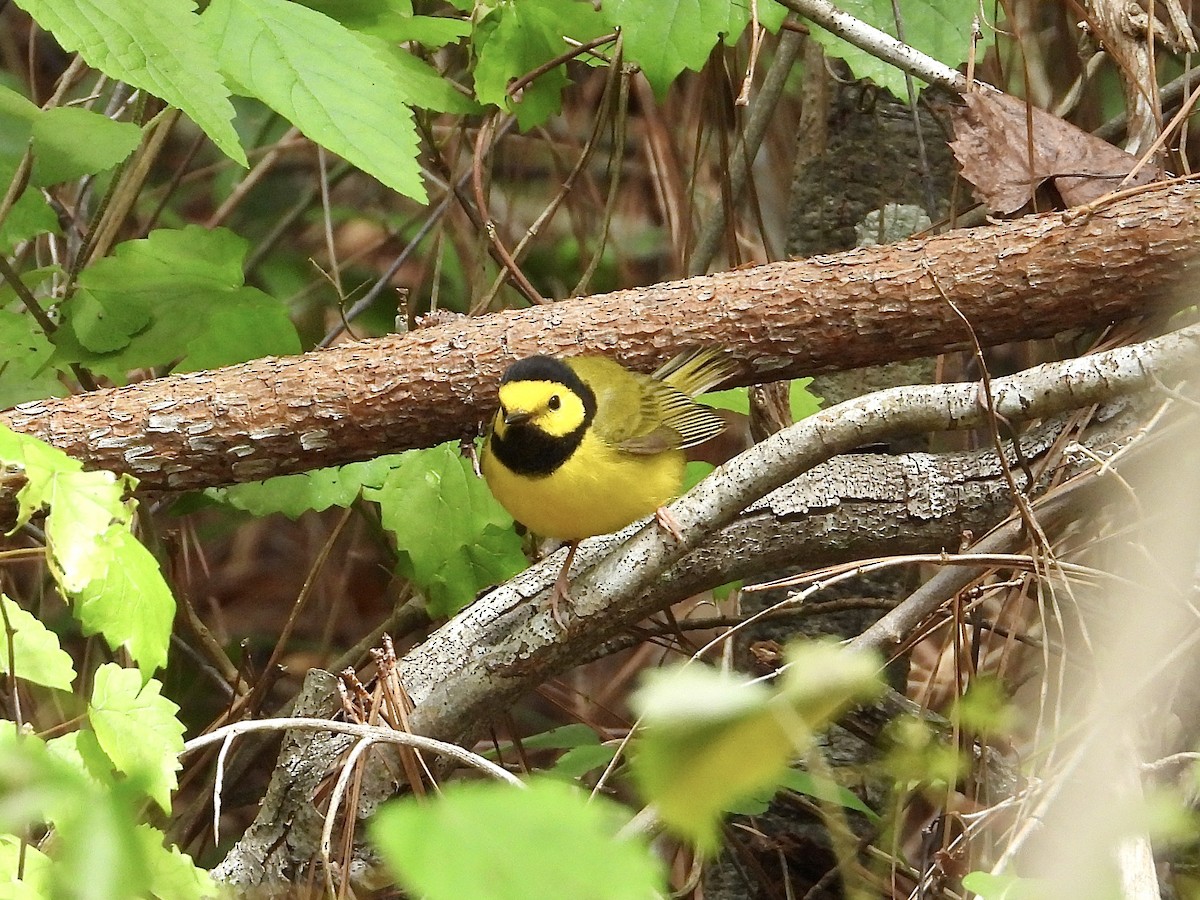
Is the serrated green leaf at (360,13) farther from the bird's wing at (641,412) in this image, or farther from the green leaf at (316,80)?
the bird's wing at (641,412)

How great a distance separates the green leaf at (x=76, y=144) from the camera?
2564 mm

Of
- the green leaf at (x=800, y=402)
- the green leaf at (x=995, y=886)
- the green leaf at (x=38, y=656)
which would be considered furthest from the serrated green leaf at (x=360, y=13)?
the green leaf at (x=995, y=886)

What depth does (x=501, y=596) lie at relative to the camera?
2463 millimetres

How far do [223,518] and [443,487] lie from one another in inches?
84.0

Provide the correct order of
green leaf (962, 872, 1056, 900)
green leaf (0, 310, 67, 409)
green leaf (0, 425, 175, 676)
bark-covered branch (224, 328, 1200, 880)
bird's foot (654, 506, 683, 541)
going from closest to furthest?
1. green leaf (0, 425, 175, 676)
2. green leaf (962, 872, 1056, 900)
3. bird's foot (654, 506, 683, 541)
4. bark-covered branch (224, 328, 1200, 880)
5. green leaf (0, 310, 67, 409)

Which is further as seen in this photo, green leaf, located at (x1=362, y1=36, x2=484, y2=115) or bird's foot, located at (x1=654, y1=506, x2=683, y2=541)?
green leaf, located at (x1=362, y1=36, x2=484, y2=115)

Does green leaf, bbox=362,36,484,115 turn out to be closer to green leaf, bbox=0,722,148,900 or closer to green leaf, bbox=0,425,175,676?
green leaf, bbox=0,425,175,676

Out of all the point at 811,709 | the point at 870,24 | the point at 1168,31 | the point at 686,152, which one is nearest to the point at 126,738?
the point at 811,709

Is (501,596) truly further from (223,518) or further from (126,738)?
(223,518)

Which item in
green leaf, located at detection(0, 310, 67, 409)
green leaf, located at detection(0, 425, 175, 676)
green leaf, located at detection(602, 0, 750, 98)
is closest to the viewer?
green leaf, located at detection(0, 425, 175, 676)

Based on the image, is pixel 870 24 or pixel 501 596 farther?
pixel 870 24

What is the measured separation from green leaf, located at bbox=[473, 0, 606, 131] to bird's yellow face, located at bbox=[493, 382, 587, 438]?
2.34ft

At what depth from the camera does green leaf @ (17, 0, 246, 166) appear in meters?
1.70

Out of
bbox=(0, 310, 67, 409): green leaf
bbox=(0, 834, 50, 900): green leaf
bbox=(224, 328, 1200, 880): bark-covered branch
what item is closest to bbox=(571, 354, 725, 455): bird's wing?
bbox=(224, 328, 1200, 880): bark-covered branch
